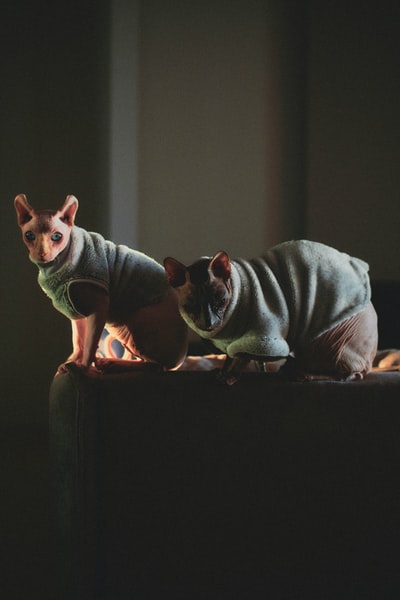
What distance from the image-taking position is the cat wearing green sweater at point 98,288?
3.97 ft

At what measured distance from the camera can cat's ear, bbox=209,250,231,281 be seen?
3.60 ft

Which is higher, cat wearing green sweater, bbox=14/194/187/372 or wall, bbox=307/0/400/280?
wall, bbox=307/0/400/280

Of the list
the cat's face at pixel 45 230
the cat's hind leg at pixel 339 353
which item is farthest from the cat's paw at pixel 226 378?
the cat's face at pixel 45 230

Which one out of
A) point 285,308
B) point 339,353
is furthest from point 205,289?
point 339,353

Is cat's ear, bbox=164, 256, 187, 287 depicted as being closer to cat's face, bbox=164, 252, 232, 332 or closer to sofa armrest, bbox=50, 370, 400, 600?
cat's face, bbox=164, 252, 232, 332

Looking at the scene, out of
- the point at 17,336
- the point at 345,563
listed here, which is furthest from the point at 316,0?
the point at 345,563

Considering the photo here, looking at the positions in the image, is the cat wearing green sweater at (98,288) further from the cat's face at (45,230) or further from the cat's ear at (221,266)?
the cat's ear at (221,266)

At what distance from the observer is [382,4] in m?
2.56

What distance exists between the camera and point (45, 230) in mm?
1187

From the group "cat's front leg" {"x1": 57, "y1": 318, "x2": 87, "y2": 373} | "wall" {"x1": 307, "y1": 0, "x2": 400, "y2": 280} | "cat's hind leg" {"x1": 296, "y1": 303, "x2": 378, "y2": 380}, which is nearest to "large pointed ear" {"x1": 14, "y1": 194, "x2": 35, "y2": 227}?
"cat's front leg" {"x1": 57, "y1": 318, "x2": 87, "y2": 373}

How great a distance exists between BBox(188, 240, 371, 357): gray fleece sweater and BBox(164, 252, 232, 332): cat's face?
0.9 inches

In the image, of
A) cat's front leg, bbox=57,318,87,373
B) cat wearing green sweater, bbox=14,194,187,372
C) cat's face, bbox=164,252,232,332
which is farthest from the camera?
cat's front leg, bbox=57,318,87,373

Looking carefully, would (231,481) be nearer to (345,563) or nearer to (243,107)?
(345,563)

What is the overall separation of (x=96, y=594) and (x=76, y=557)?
7cm
